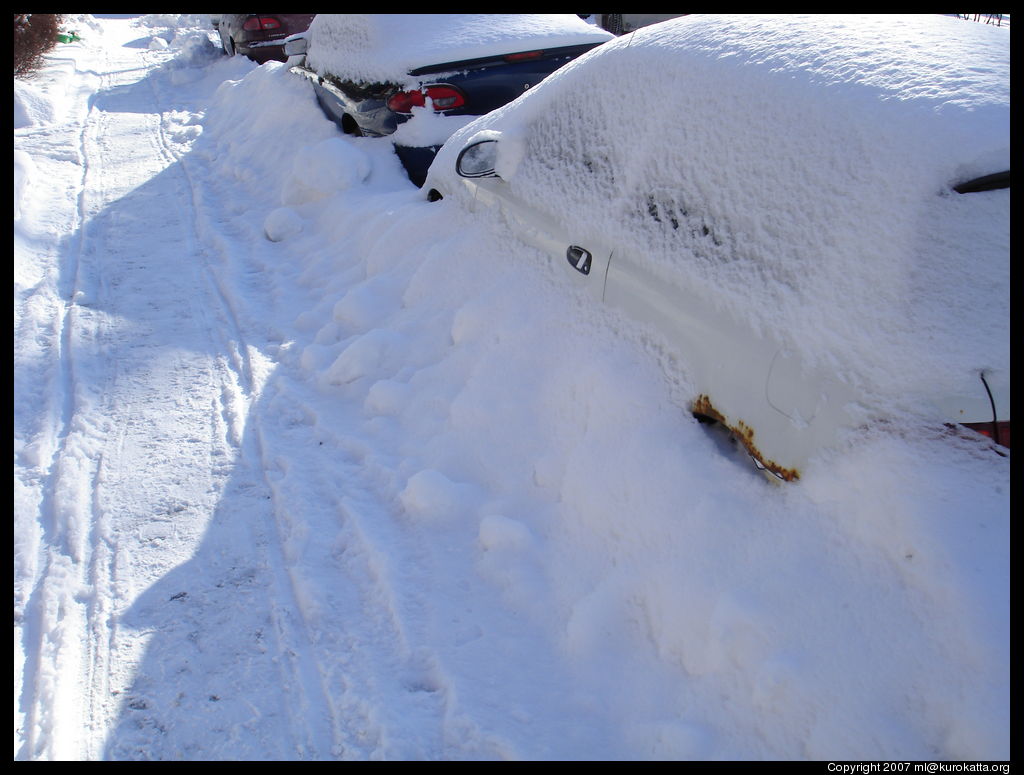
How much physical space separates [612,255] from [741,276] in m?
0.75

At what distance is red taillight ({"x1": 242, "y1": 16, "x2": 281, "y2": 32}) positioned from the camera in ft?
39.4

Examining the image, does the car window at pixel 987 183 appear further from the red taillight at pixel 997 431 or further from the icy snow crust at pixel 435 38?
the icy snow crust at pixel 435 38

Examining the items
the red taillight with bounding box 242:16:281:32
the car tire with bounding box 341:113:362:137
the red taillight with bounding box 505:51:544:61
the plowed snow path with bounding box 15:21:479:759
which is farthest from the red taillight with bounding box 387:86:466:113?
the red taillight with bounding box 242:16:281:32

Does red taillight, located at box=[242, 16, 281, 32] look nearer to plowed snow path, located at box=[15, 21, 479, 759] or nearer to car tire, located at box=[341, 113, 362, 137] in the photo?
car tire, located at box=[341, 113, 362, 137]

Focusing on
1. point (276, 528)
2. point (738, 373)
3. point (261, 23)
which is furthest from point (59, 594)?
point (261, 23)

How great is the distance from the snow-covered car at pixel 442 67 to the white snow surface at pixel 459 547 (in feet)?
5.14

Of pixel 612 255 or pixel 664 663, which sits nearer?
pixel 664 663

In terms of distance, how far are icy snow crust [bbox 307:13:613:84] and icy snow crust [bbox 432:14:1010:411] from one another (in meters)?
3.14

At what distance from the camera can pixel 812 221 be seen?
2.39 meters

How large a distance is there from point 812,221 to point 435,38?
4.98 m

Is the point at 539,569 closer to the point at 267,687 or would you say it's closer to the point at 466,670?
the point at 466,670

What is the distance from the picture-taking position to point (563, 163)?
3734 millimetres

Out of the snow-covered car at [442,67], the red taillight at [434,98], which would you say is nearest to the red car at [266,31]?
the snow-covered car at [442,67]
